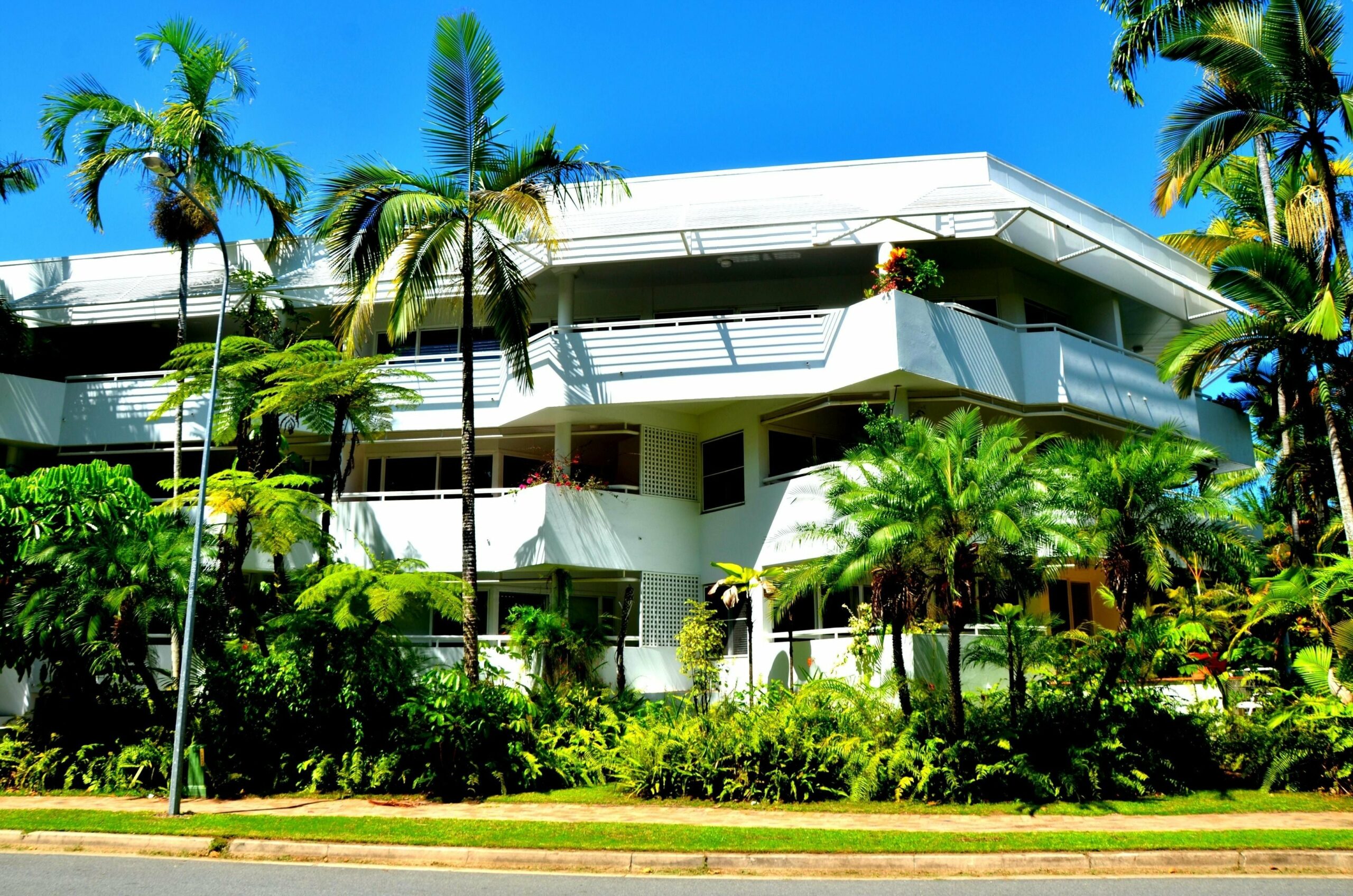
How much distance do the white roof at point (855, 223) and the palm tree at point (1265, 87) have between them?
2.58 metres

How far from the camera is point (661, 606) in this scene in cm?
2156

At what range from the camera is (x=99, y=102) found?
20.6 metres

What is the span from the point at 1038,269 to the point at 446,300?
43.7 feet

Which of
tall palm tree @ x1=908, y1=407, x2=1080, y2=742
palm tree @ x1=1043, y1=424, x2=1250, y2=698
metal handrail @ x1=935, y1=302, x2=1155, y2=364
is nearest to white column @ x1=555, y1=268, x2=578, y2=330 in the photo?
metal handrail @ x1=935, y1=302, x2=1155, y2=364

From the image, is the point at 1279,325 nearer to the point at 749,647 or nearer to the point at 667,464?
the point at 749,647

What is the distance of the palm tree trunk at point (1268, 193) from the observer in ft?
79.3

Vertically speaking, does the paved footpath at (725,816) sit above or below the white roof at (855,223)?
below

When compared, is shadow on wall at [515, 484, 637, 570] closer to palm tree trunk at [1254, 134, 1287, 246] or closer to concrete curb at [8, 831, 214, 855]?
concrete curb at [8, 831, 214, 855]

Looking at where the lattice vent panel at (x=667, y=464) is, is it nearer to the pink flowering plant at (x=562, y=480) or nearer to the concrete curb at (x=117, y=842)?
the pink flowering plant at (x=562, y=480)

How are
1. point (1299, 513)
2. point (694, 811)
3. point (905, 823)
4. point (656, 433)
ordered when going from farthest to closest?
point (1299, 513) → point (656, 433) → point (694, 811) → point (905, 823)

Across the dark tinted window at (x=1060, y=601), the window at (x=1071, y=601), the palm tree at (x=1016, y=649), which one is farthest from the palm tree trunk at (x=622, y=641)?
the dark tinted window at (x=1060, y=601)

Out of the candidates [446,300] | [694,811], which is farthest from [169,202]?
[694,811]

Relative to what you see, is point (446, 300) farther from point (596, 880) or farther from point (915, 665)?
point (596, 880)

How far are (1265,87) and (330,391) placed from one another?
16149 mm
